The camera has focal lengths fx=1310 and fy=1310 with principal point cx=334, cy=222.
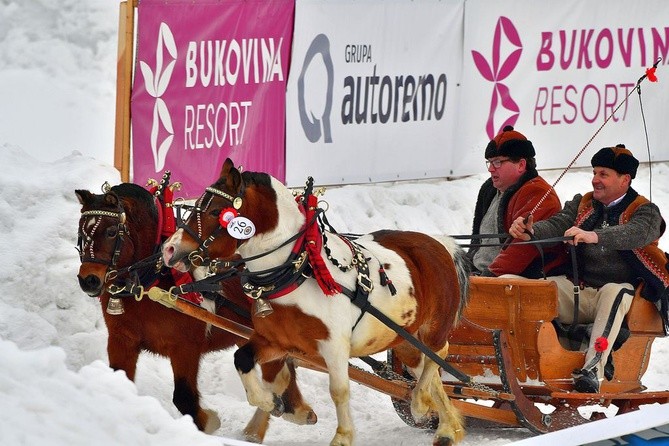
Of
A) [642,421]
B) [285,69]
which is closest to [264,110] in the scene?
[285,69]

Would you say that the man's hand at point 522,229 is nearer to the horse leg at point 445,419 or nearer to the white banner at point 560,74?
the horse leg at point 445,419

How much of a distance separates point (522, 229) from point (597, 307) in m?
0.63

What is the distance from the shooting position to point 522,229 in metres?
7.76

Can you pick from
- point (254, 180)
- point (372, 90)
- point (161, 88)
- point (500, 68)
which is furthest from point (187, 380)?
point (500, 68)

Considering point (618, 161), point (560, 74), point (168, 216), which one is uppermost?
point (560, 74)

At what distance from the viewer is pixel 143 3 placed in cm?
936

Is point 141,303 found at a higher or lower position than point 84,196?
lower

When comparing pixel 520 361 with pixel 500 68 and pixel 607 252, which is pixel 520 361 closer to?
pixel 607 252

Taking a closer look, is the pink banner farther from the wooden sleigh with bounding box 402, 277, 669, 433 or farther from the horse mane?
the horse mane

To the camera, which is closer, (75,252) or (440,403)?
(440,403)

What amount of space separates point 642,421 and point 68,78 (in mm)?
11091

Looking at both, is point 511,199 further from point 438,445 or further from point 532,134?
point 532,134

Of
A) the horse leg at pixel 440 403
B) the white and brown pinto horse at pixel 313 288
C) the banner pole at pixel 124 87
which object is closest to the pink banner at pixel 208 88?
the banner pole at pixel 124 87

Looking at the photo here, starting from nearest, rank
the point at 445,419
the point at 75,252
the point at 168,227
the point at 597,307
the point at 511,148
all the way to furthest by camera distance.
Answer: the point at 168,227, the point at 445,419, the point at 597,307, the point at 511,148, the point at 75,252
